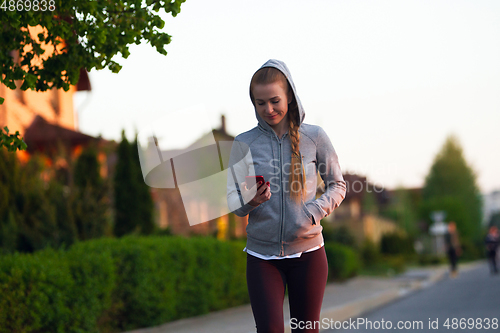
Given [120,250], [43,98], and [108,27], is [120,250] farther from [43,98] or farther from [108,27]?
[43,98]

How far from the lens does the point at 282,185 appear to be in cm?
303

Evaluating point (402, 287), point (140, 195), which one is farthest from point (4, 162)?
point (402, 287)

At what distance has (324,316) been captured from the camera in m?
9.35

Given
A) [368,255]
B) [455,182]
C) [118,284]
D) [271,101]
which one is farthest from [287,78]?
[455,182]

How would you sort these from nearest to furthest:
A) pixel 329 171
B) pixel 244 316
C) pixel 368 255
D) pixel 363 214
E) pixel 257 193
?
pixel 257 193 → pixel 329 171 → pixel 244 316 → pixel 368 255 → pixel 363 214

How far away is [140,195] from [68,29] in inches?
321

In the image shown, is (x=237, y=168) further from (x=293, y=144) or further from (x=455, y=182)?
(x=455, y=182)

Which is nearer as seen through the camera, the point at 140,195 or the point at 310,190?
the point at 310,190

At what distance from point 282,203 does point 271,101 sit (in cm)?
54

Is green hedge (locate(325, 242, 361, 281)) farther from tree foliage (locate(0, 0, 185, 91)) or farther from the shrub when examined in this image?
tree foliage (locate(0, 0, 185, 91))

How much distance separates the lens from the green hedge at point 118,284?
592 cm

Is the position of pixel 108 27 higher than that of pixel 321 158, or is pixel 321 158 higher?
pixel 108 27

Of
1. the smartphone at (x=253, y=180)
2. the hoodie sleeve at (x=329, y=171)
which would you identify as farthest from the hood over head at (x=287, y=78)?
the smartphone at (x=253, y=180)

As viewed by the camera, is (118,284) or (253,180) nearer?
(253,180)
